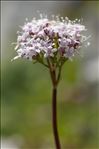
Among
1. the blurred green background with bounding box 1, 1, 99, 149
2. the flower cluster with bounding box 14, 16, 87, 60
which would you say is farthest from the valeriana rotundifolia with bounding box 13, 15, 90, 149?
the blurred green background with bounding box 1, 1, 99, 149

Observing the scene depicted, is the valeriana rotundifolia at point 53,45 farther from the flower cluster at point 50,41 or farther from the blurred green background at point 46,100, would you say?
the blurred green background at point 46,100

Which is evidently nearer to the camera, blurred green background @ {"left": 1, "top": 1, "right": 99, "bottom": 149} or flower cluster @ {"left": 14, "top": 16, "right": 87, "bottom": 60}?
flower cluster @ {"left": 14, "top": 16, "right": 87, "bottom": 60}

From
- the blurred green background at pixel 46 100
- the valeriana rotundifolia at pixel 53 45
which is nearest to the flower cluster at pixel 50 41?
the valeriana rotundifolia at pixel 53 45

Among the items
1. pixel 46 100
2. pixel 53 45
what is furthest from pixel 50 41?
pixel 46 100

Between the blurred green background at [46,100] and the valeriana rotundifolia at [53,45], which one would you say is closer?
the valeriana rotundifolia at [53,45]

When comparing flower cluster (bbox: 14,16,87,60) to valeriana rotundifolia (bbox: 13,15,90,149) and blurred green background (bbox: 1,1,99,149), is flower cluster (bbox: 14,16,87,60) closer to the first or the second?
valeriana rotundifolia (bbox: 13,15,90,149)

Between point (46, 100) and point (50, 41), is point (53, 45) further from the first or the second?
point (46, 100)
